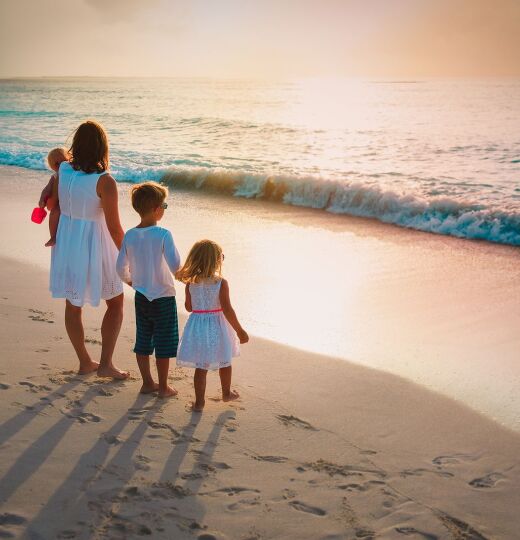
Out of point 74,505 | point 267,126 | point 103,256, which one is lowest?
point 74,505

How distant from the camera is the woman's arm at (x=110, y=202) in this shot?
4414 mm

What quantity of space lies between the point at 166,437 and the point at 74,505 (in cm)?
85

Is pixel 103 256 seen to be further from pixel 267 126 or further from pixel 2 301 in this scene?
pixel 267 126

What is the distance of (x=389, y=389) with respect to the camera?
4.82m

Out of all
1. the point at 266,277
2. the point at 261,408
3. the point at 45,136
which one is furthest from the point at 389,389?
the point at 45,136

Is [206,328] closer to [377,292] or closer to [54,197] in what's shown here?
[54,197]

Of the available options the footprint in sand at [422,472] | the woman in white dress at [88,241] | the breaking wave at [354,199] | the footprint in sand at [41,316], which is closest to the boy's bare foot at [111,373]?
the woman in white dress at [88,241]

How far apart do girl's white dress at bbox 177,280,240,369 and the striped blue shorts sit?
10 cm

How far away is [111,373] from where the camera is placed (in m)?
4.72

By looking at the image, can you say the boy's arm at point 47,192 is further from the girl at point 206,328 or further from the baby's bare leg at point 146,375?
the baby's bare leg at point 146,375

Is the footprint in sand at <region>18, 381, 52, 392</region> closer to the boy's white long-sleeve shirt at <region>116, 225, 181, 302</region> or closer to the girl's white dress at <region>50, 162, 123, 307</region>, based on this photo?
the girl's white dress at <region>50, 162, 123, 307</region>

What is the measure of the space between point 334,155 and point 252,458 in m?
17.9

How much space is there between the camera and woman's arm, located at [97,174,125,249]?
441cm

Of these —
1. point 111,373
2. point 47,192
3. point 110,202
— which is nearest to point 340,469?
point 111,373
